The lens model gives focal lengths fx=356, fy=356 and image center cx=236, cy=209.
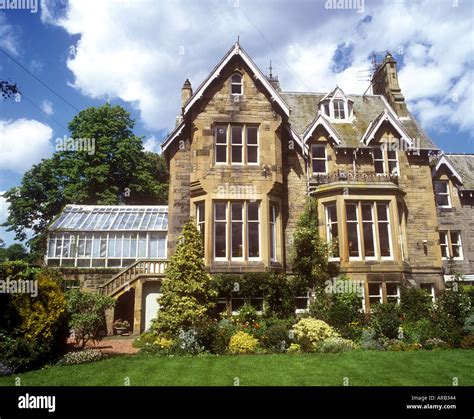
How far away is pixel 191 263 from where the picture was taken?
1555cm

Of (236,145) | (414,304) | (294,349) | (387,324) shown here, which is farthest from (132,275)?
(414,304)

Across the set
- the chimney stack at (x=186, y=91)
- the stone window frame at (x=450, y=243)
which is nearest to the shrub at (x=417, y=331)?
the stone window frame at (x=450, y=243)

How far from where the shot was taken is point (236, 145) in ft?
65.0

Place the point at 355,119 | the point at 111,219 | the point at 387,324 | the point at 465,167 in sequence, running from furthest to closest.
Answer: the point at 465,167 → the point at 111,219 → the point at 355,119 → the point at 387,324

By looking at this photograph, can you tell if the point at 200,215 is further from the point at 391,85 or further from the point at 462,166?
the point at 462,166

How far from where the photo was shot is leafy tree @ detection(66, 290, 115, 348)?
44.0 ft

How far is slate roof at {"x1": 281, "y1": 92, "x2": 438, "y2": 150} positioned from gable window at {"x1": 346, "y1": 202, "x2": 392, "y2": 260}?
13.9 ft

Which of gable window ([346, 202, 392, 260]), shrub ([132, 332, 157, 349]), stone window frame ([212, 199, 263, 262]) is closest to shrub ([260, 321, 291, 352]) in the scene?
shrub ([132, 332, 157, 349])

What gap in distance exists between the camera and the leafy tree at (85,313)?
528 inches

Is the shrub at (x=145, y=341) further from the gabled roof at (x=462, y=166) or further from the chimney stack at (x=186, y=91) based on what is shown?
the gabled roof at (x=462, y=166)

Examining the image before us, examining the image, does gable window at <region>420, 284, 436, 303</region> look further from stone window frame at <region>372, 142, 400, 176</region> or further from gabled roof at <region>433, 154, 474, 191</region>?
gabled roof at <region>433, 154, 474, 191</region>

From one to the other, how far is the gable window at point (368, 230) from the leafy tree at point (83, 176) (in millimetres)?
23948

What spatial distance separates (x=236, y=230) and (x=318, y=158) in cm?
700
